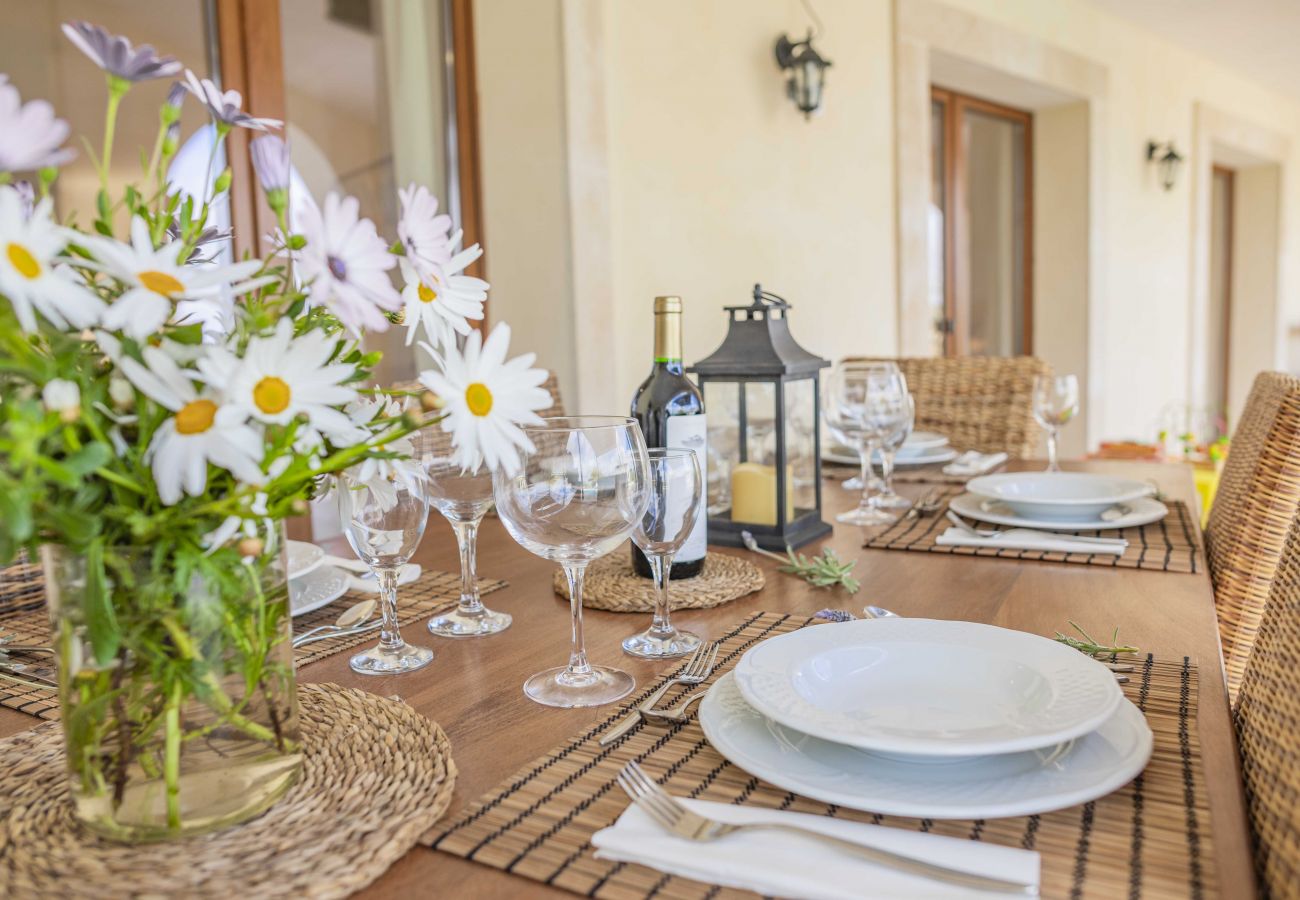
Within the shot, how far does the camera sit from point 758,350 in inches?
48.4

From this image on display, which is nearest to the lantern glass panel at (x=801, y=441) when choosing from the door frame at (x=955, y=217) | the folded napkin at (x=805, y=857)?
the folded napkin at (x=805, y=857)

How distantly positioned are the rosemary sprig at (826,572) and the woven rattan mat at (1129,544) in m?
0.18

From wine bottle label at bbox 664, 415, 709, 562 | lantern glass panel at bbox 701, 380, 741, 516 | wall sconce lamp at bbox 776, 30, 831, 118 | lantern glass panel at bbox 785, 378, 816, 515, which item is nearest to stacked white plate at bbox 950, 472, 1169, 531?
lantern glass panel at bbox 785, 378, 816, 515

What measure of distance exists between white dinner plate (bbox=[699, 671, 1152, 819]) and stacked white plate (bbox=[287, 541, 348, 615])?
0.50m

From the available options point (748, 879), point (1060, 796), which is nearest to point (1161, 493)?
point (1060, 796)

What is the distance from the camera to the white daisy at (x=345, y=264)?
1.59 ft

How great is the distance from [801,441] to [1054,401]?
62cm

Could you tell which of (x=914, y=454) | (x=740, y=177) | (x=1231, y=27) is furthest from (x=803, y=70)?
(x=1231, y=27)

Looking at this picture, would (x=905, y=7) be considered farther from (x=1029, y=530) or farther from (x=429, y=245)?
(x=429, y=245)

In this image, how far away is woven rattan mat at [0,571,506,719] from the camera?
0.75 metres

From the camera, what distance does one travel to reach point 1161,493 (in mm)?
1485

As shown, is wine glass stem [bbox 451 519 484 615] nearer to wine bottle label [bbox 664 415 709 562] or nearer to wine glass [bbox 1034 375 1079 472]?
wine bottle label [bbox 664 415 709 562]

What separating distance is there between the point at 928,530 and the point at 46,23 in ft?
6.47

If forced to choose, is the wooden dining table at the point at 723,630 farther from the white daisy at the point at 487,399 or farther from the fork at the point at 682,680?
A: the white daisy at the point at 487,399
